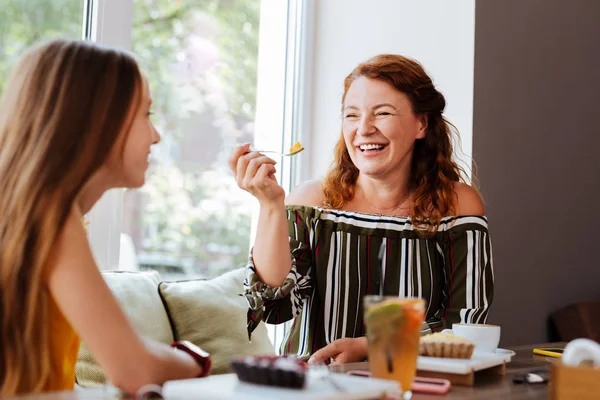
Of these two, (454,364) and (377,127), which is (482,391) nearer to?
(454,364)

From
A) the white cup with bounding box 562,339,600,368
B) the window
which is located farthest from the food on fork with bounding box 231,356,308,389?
the window

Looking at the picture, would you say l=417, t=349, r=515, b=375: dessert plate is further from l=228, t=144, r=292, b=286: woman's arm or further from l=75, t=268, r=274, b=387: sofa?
l=75, t=268, r=274, b=387: sofa

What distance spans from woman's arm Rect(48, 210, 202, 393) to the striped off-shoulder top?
101cm

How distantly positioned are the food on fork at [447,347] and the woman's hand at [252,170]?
63 cm

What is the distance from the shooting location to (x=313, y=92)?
3.31 m

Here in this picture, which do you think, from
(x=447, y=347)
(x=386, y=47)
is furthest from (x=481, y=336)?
(x=386, y=47)

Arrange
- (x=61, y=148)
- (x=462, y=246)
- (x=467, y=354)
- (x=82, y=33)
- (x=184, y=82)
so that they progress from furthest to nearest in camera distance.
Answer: (x=184, y=82) → (x=82, y=33) → (x=462, y=246) → (x=467, y=354) → (x=61, y=148)

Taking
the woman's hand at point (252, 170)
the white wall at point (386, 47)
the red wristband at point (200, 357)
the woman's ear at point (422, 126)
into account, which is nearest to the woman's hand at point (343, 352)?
the woman's hand at point (252, 170)

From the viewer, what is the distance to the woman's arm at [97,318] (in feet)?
3.49

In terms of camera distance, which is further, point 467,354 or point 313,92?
point 313,92

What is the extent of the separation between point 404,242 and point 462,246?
0.52 ft

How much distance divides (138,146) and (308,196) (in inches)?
42.9

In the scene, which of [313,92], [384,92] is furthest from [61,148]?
[313,92]

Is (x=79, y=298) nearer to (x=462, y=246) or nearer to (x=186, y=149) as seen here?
(x=462, y=246)
